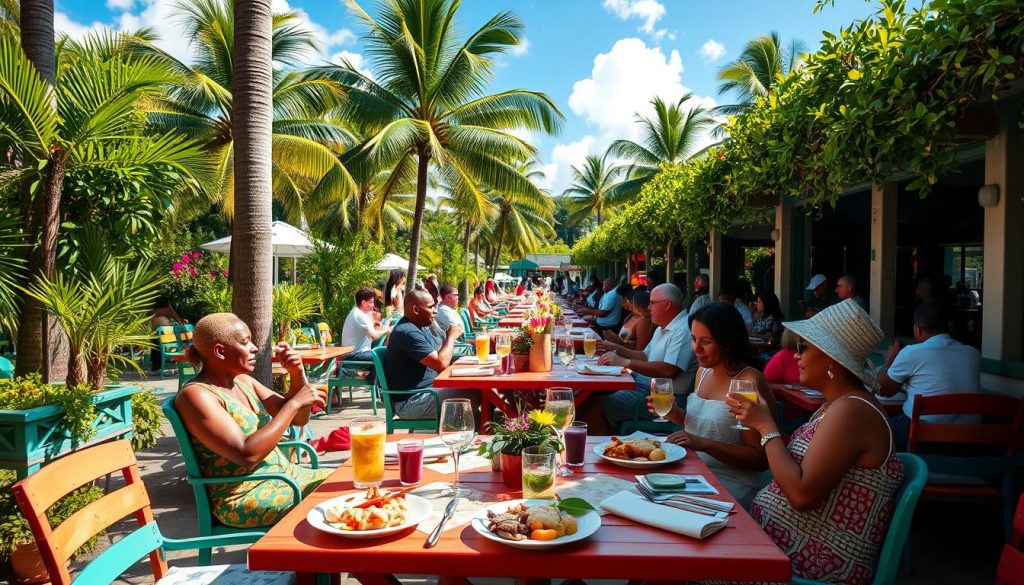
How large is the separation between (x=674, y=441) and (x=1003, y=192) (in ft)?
13.6

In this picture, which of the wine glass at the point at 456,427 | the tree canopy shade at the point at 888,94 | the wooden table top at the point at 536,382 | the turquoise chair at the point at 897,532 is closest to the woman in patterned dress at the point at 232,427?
the wine glass at the point at 456,427

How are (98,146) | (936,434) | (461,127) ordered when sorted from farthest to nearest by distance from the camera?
(461,127)
(98,146)
(936,434)

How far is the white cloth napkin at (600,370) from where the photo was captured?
4887 millimetres

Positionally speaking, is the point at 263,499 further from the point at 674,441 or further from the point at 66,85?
the point at 66,85

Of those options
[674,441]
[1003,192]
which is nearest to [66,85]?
[674,441]

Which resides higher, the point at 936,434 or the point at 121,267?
the point at 121,267

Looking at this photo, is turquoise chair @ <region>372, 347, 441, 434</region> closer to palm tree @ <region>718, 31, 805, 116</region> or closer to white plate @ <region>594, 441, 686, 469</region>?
white plate @ <region>594, 441, 686, 469</region>

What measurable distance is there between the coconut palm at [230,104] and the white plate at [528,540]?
12605 millimetres

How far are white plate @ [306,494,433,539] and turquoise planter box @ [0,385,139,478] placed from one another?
248 centimetres

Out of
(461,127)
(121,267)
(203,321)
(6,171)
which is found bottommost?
(203,321)

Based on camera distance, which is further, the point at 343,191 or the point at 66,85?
the point at 343,191

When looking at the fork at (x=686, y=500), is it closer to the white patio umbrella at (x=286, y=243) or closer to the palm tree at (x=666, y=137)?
the white patio umbrella at (x=286, y=243)

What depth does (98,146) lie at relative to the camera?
13.7ft

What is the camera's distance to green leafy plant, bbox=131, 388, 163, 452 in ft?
16.4
